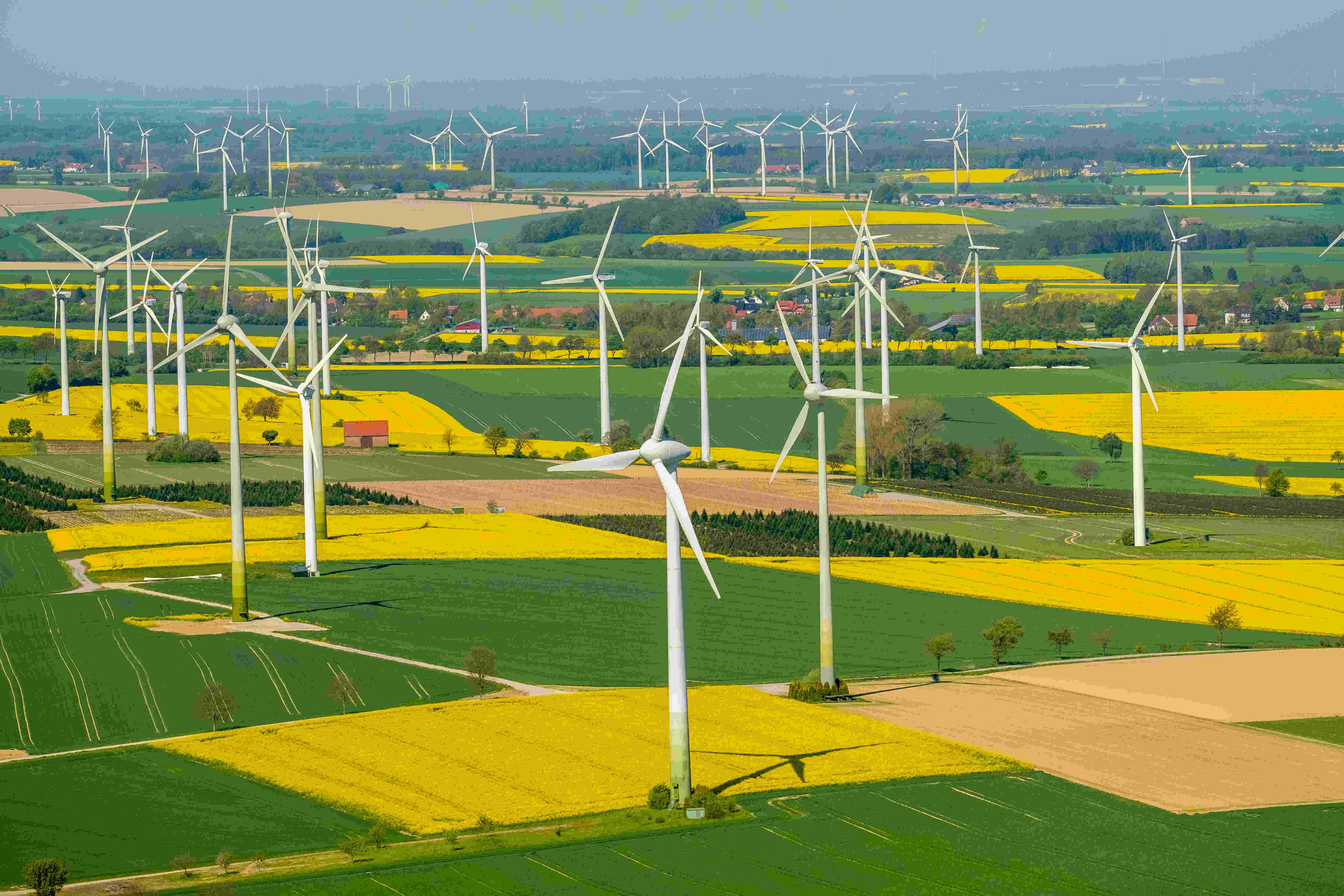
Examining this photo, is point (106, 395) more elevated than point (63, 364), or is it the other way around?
point (63, 364)

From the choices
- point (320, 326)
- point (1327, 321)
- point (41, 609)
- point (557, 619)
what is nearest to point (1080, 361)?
point (1327, 321)

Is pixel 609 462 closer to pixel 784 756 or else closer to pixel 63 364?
pixel 784 756

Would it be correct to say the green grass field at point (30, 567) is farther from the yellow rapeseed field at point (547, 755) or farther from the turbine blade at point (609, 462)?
the turbine blade at point (609, 462)

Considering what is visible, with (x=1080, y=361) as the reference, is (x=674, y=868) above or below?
below

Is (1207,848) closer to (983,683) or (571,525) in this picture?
(983,683)

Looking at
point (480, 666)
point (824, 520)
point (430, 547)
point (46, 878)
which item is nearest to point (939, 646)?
point (824, 520)

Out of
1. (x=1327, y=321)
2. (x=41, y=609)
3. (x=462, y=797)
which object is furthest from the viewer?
(x=1327, y=321)

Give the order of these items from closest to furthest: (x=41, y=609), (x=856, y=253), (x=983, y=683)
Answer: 1. (x=983, y=683)
2. (x=41, y=609)
3. (x=856, y=253)
